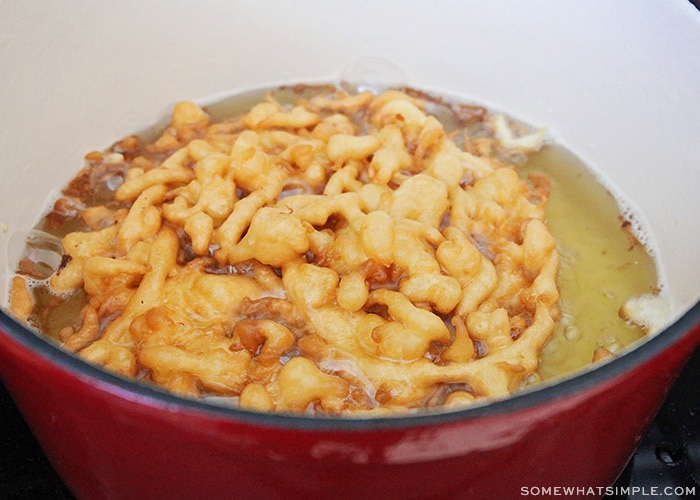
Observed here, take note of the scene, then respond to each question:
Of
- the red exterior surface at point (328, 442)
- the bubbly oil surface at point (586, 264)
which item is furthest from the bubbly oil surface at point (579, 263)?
the red exterior surface at point (328, 442)

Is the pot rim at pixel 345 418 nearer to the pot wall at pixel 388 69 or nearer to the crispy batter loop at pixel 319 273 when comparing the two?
the crispy batter loop at pixel 319 273

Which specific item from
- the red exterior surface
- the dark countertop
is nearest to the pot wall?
the dark countertop

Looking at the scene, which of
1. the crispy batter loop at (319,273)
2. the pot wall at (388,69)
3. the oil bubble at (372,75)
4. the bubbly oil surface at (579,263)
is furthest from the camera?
the oil bubble at (372,75)

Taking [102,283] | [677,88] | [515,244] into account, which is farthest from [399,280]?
[677,88]

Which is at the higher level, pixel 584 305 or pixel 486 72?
pixel 486 72

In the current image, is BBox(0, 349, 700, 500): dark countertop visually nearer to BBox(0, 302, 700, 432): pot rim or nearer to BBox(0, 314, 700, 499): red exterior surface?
BBox(0, 314, 700, 499): red exterior surface

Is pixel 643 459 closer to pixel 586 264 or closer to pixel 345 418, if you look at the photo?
pixel 586 264

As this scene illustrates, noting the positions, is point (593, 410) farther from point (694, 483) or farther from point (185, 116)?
point (185, 116)
